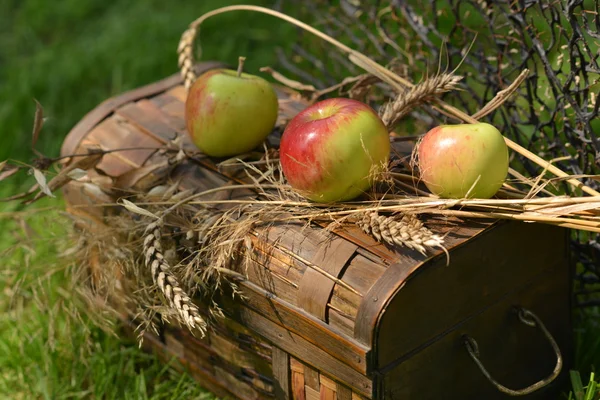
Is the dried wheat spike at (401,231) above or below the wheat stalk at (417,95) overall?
below


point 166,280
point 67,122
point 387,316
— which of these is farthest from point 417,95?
point 67,122

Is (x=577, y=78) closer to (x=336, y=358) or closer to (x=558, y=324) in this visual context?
(x=558, y=324)

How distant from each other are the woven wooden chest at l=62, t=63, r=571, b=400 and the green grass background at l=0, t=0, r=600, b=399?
0.21m

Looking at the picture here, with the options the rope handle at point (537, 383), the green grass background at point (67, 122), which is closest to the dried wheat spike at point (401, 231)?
the rope handle at point (537, 383)

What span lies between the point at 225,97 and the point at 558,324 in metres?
0.90

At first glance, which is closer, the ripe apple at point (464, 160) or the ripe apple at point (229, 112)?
the ripe apple at point (464, 160)

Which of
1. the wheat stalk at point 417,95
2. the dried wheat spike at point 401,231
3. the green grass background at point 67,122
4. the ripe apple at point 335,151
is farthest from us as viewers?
the green grass background at point 67,122

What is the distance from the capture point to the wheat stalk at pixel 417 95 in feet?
5.55

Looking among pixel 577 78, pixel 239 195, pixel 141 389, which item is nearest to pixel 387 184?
pixel 239 195

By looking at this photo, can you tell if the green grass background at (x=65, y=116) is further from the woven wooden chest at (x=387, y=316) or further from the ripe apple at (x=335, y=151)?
the ripe apple at (x=335, y=151)

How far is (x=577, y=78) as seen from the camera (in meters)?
Answer: 1.70

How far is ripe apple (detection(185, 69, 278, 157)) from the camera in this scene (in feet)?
5.85

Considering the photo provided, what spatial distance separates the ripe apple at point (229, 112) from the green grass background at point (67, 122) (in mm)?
406

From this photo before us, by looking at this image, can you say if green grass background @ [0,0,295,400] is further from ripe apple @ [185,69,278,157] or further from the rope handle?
the rope handle
